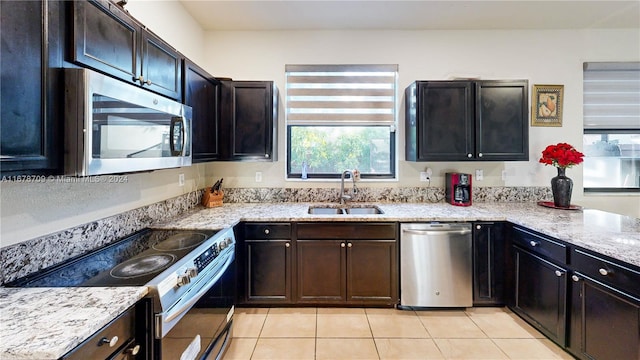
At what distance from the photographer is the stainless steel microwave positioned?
3.78 feet

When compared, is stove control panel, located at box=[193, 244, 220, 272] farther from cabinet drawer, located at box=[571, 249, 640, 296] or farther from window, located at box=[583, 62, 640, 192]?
window, located at box=[583, 62, 640, 192]

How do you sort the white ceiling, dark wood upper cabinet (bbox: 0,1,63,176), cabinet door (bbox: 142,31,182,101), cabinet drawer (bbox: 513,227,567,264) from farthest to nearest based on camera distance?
the white ceiling
cabinet drawer (bbox: 513,227,567,264)
cabinet door (bbox: 142,31,182,101)
dark wood upper cabinet (bbox: 0,1,63,176)

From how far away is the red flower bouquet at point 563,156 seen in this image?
9.27 ft

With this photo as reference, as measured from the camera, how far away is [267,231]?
265cm

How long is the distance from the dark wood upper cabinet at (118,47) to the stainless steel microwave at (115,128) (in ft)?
0.32

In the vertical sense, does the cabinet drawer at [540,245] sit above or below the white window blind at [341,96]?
below

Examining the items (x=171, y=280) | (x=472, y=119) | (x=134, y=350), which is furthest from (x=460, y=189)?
(x=134, y=350)

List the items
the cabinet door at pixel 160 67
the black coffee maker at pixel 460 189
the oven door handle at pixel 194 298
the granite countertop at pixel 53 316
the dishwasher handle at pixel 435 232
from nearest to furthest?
the granite countertop at pixel 53 316 < the oven door handle at pixel 194 298 < the cabinet door at pixel 160 67 < the dishwasher handle at pixel 435 232 < the black coffee maker at pixel 460 189

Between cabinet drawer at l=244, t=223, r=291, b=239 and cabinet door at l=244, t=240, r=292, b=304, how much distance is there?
0.04m

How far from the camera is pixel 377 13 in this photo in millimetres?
2926

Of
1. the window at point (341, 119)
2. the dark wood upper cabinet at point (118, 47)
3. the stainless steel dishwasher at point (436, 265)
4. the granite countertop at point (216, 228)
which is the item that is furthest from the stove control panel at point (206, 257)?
the window at point (341, 119)

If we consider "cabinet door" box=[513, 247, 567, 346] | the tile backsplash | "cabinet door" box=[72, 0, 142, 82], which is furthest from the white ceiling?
"cabinet door" box=[513, 247, 567, 346]

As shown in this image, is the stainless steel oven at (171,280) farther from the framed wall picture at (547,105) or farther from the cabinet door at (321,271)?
the framed wall picture at (547,105)

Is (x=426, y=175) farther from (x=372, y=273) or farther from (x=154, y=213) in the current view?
(x=154, y=213)
